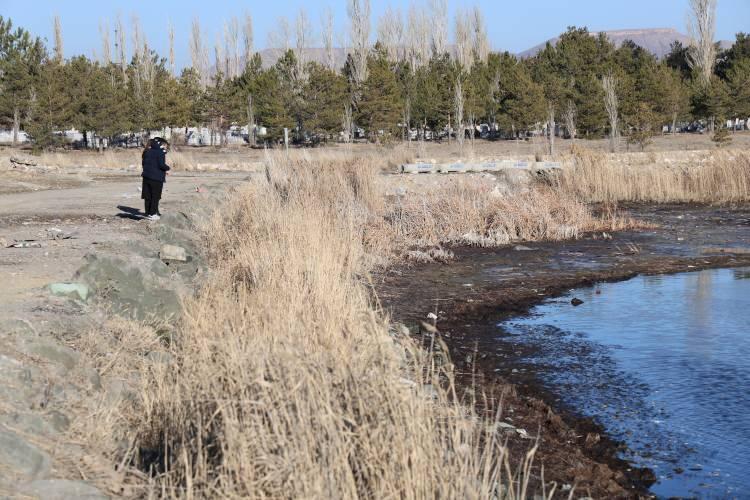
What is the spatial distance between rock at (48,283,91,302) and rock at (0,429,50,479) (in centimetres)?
370

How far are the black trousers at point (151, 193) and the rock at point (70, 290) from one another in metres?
6.11

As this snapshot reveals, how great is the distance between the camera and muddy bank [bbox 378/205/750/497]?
6605mm

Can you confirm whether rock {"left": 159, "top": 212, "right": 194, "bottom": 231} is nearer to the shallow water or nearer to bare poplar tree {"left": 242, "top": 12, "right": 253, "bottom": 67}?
the shallow water

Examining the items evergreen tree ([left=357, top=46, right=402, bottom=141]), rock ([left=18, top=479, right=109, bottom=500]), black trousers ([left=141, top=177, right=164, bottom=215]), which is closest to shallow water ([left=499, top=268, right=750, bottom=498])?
rock ([left=18, top=479, right=109, bottom=500])

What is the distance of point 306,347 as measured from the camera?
5582 millimetres

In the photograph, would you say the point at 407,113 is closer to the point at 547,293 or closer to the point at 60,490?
the point at 547,293

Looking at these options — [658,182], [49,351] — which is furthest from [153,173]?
[658,182]

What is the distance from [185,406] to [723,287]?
1026 cm

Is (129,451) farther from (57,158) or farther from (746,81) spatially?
(746,81)

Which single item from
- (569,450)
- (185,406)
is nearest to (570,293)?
(569,450)

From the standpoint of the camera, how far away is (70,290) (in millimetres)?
8477

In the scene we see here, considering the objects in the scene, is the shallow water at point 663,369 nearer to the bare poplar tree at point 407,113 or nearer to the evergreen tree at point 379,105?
the evergreen tree at point 379,105

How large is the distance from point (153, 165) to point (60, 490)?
10331 millimetres

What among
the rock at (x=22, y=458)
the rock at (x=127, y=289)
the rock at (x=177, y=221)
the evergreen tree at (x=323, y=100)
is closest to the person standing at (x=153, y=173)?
the rock at (x=177, y=221)
